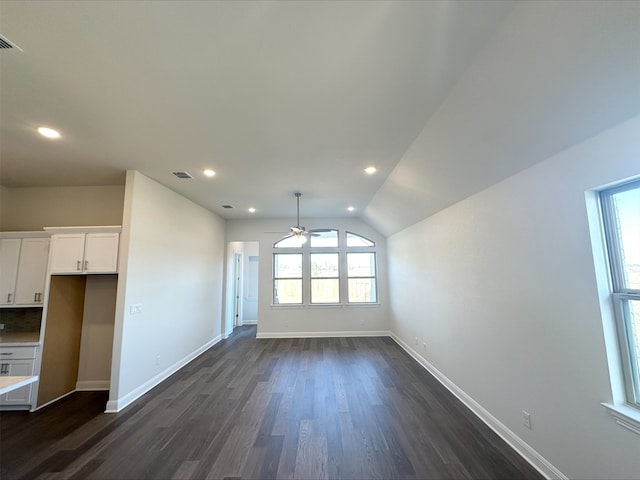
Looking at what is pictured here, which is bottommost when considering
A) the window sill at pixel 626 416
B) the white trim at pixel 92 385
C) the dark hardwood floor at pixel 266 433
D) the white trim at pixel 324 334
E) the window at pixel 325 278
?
the dark hardwood floor at pixel 266 433

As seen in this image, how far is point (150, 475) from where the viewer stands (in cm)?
215

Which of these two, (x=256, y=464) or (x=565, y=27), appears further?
(x=256, y=464)

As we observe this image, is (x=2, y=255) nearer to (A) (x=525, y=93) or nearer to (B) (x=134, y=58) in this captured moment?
(B) (x=134, y=58)

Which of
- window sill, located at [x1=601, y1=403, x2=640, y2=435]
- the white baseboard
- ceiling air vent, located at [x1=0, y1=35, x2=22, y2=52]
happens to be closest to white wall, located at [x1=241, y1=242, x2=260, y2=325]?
the white baseboard

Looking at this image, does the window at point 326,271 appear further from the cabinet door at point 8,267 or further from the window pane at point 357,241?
the cabinet door at point 8,267

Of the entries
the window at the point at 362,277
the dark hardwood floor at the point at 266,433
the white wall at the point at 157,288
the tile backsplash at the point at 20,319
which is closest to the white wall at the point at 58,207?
the white wall at the point at 157,288

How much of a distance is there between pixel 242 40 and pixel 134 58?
763mm

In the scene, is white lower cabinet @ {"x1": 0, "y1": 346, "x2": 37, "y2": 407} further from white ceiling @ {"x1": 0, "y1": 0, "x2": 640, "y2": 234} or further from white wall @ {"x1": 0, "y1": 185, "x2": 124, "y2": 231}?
white ceiling @ {"x1": 0, "y1": 0, "x2": 640, "y2": 234}

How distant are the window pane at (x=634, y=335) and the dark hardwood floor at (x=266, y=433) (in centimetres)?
113

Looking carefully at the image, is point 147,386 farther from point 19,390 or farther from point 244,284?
point 244,284

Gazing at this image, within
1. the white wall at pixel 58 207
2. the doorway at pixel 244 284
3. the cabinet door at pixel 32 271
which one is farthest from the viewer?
the doorway at pixel 244 284

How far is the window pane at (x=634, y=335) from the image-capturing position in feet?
5.37

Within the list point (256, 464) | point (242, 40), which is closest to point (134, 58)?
point (242, 40)

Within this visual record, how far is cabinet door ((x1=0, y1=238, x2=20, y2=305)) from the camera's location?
3490mm
